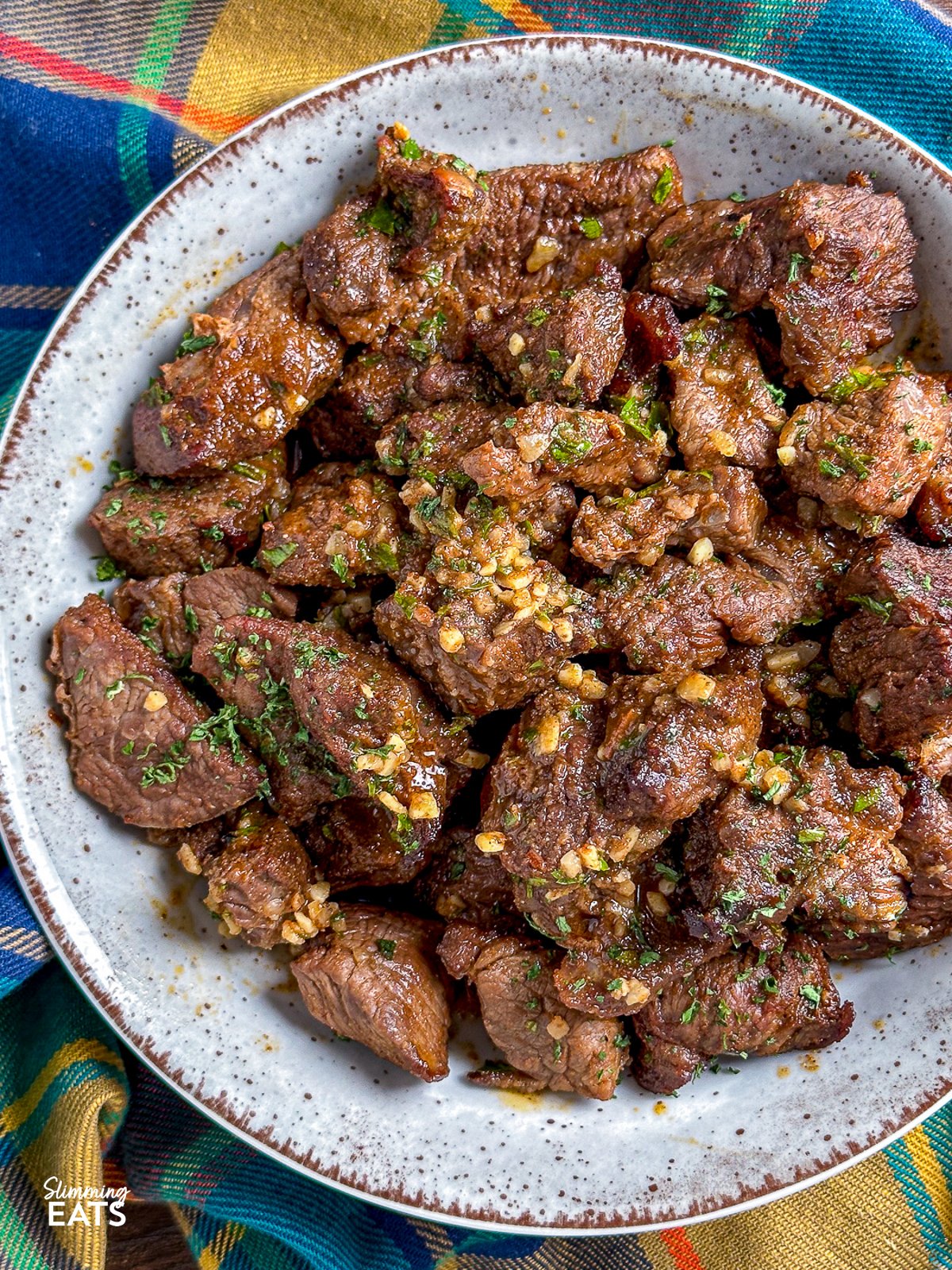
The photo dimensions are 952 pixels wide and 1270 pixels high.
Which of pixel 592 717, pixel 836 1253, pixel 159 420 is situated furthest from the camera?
pixel 836 1253

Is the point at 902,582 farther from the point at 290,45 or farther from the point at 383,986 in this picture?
the point at 290,45

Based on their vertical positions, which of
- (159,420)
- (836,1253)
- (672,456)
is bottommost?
(836,1253)

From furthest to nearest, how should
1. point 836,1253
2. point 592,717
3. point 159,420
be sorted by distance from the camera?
point 836,1253 → point 159,420 → point 592,717

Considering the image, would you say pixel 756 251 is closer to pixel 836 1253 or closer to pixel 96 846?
pixel 96 846

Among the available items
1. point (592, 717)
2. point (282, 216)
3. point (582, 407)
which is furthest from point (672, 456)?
point (282, 216)

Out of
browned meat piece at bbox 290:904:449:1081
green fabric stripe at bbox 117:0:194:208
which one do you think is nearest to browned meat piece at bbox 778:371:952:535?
browned meat piece at bbox 290:904:449:1081
